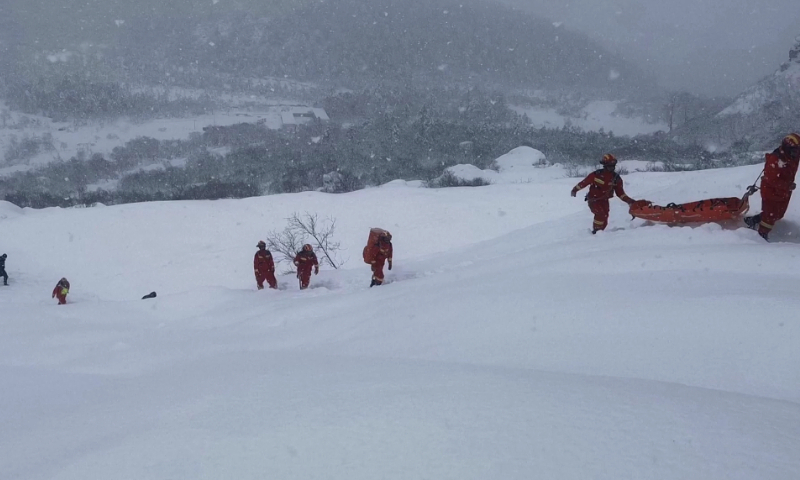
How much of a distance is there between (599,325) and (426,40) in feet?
697

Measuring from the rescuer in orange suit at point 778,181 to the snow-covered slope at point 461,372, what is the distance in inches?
14.4

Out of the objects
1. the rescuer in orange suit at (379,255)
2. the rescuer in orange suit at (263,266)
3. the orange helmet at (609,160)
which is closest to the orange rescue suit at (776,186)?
the orange helmet at (609,160)

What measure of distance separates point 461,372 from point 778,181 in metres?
5.39

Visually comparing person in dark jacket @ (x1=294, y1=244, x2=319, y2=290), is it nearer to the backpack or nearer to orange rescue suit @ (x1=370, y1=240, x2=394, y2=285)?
the backpack

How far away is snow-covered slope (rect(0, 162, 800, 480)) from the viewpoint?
1.93 m

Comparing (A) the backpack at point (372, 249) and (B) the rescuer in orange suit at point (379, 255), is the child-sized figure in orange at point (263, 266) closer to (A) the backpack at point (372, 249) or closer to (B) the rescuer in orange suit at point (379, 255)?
(A) the backpack at point (372, 249)

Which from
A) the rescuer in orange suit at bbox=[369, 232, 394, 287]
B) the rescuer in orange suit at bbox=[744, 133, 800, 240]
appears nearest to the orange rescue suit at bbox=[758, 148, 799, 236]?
the rescuer in orange suit at bbox=[744, 133, 800, 240]

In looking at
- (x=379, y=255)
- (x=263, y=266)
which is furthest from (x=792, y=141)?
(x=263, y=266)

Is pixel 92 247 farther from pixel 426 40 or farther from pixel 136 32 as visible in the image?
pixel 136 32

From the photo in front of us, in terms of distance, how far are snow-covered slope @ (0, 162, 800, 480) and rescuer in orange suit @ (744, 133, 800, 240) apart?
0.37 metres

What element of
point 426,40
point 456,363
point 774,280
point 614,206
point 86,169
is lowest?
point 456,363

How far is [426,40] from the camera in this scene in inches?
7800

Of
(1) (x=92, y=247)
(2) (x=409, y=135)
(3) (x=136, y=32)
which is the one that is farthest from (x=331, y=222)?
(3) (x=136, y=32)

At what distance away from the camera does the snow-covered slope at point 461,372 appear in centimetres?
193
